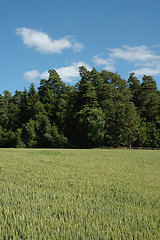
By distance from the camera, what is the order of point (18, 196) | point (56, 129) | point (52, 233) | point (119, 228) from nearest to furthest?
point (52, 233)
point (119, 228)
point (18, 196)
point (56, 129)

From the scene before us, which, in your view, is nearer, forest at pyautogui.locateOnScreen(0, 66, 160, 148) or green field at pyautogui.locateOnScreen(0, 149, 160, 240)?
green field at pyautogui.locateOnScreen(0, 149, 160, 240)

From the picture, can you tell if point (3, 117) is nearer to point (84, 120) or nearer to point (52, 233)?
point (84, 120)

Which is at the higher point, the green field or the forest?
the forest

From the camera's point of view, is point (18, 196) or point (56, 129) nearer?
point (18, 196)

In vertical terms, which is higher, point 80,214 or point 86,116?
point 86,116

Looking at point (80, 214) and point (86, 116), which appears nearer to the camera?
point (80, 214)

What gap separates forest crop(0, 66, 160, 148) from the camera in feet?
143

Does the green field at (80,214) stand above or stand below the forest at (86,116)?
below

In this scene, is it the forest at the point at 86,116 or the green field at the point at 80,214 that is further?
the forest at the point at 86,116

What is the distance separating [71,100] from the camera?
2016 inches

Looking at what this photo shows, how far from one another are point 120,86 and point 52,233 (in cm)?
5065

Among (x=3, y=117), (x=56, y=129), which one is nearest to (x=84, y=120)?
(x=56, y=129)

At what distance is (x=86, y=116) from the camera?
145ft

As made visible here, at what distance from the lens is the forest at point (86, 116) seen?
4362 cm
